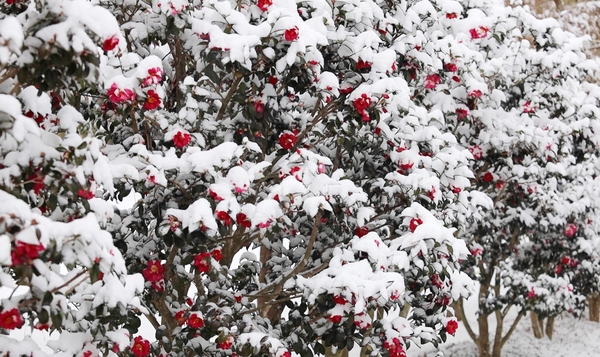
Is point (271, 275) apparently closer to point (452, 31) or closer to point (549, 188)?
point (452, 31)

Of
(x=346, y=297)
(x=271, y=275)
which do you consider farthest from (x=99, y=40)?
(x=271, y=275)

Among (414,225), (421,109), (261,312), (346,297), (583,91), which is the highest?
(583,91)

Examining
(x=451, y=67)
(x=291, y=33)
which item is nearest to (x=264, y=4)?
(x=291, y=33)

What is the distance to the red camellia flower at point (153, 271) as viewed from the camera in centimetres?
363

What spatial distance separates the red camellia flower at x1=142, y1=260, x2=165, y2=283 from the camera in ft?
11.9

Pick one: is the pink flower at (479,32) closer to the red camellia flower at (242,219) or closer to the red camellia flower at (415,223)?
the red camellia flower at (415,223)

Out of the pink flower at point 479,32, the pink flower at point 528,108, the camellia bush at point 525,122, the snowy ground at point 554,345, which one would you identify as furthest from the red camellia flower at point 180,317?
the snowy ground at point 554,345

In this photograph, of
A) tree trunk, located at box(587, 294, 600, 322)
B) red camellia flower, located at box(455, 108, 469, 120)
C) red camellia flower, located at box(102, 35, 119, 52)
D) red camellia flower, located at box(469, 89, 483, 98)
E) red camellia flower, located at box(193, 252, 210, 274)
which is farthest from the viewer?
tree trunk, located at box(587, 294, 600, 322)

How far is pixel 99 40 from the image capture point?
219 centimetres

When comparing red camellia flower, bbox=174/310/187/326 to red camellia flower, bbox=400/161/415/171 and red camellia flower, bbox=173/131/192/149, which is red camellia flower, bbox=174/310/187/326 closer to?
red camellia flower, bbox=173/131/192/149

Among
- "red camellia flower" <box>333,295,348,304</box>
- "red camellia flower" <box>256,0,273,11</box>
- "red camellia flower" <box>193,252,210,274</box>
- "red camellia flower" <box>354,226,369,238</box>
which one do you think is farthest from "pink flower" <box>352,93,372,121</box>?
"red camellia flower" <box>193,252,210,274</box>

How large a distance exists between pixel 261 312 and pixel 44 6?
294 cm

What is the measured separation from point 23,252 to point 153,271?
1715 mm

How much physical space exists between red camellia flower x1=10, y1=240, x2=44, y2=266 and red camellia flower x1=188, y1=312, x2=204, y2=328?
1.73 m
